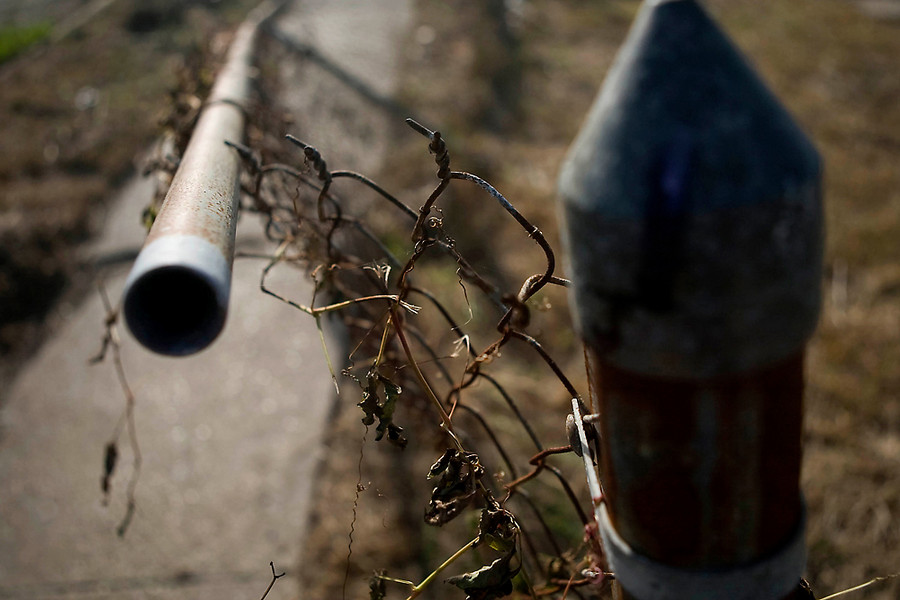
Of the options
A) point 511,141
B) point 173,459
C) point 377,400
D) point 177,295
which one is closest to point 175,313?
point 177,295

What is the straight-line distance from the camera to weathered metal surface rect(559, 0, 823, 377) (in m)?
0.50

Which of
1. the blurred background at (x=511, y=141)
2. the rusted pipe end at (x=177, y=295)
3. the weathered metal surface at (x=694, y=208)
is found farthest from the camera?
the blurred background at (x=511, y=141)

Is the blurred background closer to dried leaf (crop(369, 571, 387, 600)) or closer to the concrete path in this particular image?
the concrete path

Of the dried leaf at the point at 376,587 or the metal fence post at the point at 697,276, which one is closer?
→ the metal fence post at the point at 697,276

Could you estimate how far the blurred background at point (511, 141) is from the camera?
9.59ft

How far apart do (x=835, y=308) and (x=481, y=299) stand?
1.87m

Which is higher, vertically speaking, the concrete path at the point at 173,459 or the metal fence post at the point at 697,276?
the metal fence post at the point at 697,276

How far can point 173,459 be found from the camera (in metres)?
3.10

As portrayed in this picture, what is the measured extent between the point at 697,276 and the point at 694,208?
1.8 inches

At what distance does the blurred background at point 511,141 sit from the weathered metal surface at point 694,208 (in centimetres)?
81

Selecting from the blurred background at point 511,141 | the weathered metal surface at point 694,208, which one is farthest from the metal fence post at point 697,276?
the blurred background at point 511,141

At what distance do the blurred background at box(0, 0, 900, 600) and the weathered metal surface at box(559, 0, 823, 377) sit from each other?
0.81 m

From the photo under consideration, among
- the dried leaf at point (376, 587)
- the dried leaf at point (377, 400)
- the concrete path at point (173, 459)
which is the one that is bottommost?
the concrete path at point (173, 459)

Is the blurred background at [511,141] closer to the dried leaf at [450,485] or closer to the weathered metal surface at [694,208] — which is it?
the dried leaf at [450,485]
